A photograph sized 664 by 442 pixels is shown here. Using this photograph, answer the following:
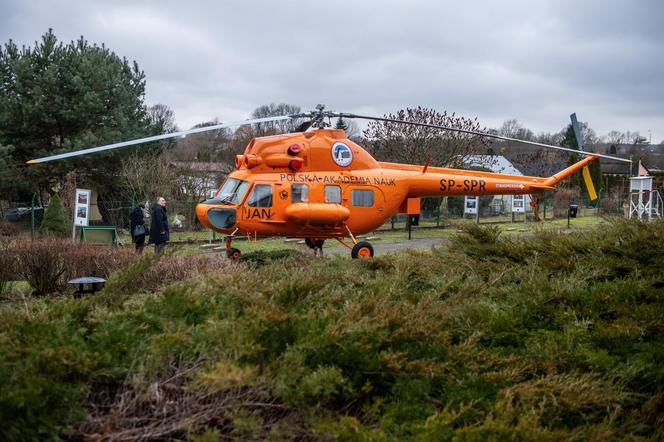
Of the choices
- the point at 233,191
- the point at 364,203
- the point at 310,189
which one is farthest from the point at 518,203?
the point at 233,191

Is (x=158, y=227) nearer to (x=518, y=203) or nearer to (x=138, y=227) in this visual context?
(x=138, y=227)

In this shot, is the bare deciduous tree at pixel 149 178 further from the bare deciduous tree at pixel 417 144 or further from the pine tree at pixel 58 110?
the bare deciduous tree at pixel 417 144

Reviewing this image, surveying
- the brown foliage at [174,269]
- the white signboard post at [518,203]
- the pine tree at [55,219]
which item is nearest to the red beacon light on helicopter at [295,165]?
the brown foliage at [174,269]

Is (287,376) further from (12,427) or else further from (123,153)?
(123,153)

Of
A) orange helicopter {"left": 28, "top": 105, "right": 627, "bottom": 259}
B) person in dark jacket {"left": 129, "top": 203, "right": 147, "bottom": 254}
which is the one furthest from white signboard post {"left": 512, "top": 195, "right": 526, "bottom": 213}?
person in dark jacket {"left": 129, "top": 203, "right": 147, "bottom": 254}

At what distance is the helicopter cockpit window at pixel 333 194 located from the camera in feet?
43.4

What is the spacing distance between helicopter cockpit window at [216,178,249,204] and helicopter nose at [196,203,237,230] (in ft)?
0.79

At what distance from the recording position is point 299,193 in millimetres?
13031

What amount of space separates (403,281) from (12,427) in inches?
139

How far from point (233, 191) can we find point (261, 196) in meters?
0.64

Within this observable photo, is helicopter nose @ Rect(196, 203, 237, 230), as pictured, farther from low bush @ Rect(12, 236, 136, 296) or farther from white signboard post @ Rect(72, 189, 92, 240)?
white signboard post @ Rect(72, 189, 92, 240)

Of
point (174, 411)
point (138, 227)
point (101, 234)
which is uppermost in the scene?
point (138, 227)

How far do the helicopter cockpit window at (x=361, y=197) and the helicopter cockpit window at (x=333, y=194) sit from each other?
0.32 m

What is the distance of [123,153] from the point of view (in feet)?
91.8
